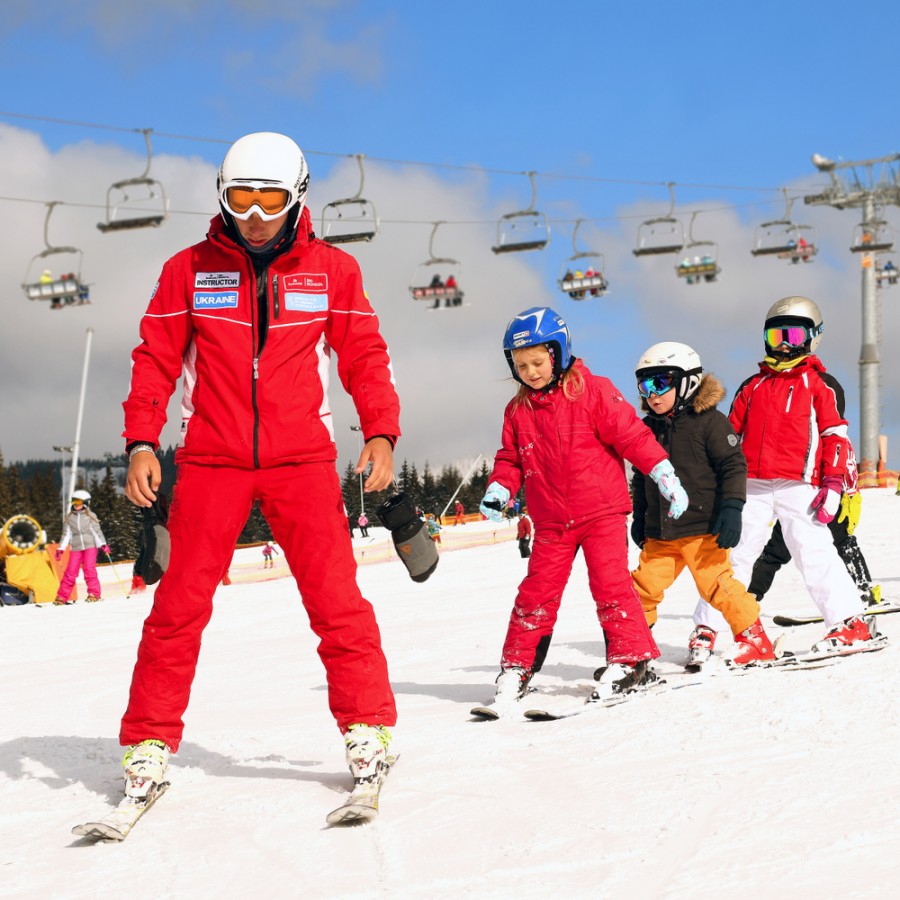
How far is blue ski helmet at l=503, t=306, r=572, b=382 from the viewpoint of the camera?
18.1 ft

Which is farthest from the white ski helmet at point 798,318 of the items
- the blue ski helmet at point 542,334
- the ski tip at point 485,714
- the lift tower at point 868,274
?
the lift tower at point 868,274

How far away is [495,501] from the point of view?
566 centimetres

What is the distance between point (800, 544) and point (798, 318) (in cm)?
130

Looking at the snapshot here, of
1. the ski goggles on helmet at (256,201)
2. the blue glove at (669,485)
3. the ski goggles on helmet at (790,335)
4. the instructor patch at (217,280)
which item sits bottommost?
the blue glove at (669,485)

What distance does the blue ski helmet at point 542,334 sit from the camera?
5.52 metres

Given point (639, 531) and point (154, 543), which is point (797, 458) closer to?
point (639, 531)

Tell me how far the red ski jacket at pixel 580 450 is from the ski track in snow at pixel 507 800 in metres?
1.03

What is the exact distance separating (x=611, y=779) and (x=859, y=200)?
71027 mm

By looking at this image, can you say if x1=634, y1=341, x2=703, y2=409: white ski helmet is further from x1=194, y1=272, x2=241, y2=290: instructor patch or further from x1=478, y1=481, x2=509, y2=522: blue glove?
x1=194, y1=272, x2=241, y2=290: instructor patch

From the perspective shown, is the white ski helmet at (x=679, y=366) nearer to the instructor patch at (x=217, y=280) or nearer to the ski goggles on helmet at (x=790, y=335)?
the ski goggles on helmet at (x=790, y=335)

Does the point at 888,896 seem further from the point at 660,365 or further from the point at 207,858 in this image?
the point at 660,365

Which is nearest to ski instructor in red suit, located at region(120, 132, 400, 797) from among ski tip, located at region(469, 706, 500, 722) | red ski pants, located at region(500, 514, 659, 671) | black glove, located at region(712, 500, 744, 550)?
ski tip, located at region(469, 706, 500, 722)

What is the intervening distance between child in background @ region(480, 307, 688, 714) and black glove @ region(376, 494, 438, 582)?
5.04 ft

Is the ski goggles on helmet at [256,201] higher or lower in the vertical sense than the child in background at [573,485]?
higher
